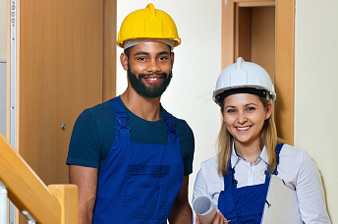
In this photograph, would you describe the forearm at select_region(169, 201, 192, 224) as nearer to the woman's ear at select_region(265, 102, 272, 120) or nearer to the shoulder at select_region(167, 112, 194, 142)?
the shoulder at select_region(167, 112, 194, 142)

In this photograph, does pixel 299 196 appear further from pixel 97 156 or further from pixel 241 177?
pixel 97 156

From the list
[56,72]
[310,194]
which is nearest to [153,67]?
[56,72]

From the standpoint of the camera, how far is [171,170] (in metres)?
1.96

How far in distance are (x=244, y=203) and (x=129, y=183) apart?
44 centimetres

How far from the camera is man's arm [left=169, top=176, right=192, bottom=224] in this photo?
2158mm

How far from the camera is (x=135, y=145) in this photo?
1.89 m

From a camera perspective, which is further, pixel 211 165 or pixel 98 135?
pixel 211 165

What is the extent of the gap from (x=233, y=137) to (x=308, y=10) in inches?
22.2

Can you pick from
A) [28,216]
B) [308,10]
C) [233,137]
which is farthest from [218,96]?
[28,216]

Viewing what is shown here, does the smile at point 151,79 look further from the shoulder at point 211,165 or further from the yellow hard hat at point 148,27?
the shoulder at point 211,165

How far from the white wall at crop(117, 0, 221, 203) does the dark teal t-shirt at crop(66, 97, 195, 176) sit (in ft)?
7.12

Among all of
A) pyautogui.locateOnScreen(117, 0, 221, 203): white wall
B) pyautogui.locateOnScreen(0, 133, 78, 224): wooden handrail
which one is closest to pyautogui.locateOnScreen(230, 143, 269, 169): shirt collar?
pyautogui.locateOnScreen(0, 133, 78, 224): wooden handrail

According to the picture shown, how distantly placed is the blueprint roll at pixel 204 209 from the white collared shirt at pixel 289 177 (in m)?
0.29

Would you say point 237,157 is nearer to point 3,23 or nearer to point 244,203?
point 244,203
